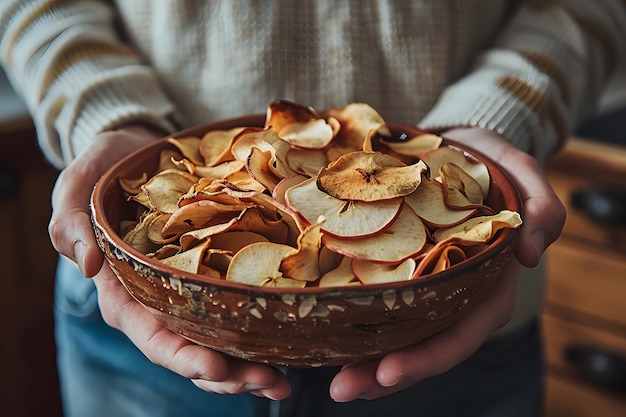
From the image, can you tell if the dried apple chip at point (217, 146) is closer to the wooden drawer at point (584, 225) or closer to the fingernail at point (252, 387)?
the fingernail at point (252, 387)

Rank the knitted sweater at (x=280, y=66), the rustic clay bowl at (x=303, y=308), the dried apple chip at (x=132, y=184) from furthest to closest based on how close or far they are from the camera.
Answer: the knitted sweater at (x=280, y=66) < the dried apple chip at (x=132, y=184) < the rustic clay bowl at (x=303, y=308)

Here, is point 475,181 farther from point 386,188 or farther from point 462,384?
point 462,384

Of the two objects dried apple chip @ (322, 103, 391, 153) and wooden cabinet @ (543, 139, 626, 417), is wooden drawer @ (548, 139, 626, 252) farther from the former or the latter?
dried apple chip @ (322, 103, 391, 153)

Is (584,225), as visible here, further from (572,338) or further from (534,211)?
(534,211)

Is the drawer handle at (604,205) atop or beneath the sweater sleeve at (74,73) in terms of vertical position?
beneath

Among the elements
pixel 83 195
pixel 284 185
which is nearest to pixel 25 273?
pixel 83 195

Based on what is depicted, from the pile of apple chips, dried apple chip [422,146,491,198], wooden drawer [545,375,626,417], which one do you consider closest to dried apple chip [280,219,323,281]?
the pile of apple chips

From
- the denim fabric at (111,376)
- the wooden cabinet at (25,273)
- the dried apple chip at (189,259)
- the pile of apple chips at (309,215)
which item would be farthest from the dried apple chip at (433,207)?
the wooden cabinet at (25,273)
